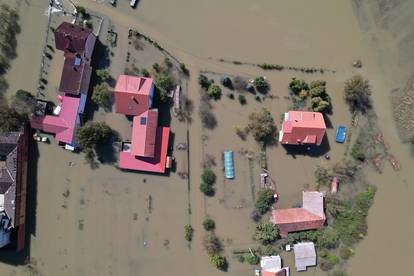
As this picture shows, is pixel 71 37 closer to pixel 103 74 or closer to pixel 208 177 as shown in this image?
pixel 103 74

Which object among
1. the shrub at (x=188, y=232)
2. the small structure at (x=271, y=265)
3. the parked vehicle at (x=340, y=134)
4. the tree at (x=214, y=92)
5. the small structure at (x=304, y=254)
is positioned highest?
the tree at (x=214, y=92)

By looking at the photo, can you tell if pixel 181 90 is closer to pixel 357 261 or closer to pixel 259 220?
pixel 259 220

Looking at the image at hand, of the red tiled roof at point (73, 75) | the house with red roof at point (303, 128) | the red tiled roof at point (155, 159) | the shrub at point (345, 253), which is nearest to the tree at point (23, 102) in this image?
the red tiled roof at point (73, 75)

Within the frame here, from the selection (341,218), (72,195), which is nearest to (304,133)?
(341,218)

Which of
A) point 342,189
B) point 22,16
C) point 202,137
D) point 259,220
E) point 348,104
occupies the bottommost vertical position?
point 259,220

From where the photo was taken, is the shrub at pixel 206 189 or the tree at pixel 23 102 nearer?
the tree at pixel 23 102

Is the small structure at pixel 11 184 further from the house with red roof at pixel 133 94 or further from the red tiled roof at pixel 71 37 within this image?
the house with red roof at pixel 133 94

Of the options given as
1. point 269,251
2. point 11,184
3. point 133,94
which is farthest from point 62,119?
point 269,251
